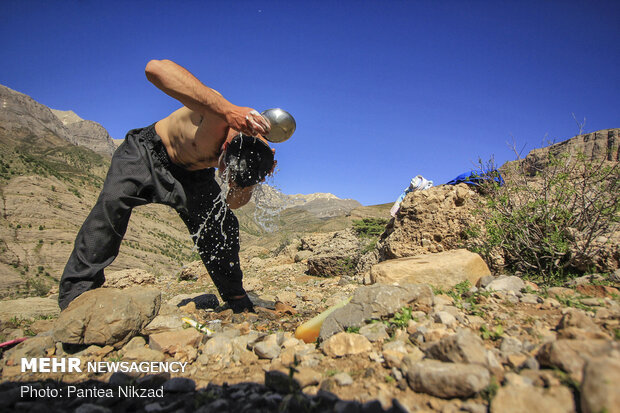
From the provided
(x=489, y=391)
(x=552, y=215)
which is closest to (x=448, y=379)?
(x=489, y=391)

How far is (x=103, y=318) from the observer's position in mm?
2131

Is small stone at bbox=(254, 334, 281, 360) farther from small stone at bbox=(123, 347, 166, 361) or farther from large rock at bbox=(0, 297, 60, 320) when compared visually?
large rock at bbox=(0, 297, 60, 320)

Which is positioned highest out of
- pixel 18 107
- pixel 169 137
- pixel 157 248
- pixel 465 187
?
pixel 18 107

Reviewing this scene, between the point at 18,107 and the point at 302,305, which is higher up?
the point at 18,107

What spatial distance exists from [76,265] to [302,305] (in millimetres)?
2140

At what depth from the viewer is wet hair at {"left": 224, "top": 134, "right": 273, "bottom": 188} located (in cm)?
261

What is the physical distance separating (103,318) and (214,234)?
3.82ft

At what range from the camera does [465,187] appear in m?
4.21

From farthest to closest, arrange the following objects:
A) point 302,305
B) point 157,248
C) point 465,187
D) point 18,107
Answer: point 18,107, point 157,248, point 465,187, point 302,305

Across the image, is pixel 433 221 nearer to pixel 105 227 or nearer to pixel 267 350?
pixel 267 350

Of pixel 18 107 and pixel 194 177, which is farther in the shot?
pixel 18 107

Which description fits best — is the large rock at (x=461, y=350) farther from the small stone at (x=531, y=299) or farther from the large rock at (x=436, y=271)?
the large rock at (x=436, y=271)

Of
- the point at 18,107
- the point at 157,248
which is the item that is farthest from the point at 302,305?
the point at 18,107

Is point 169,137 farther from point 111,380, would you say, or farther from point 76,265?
point 111,380
